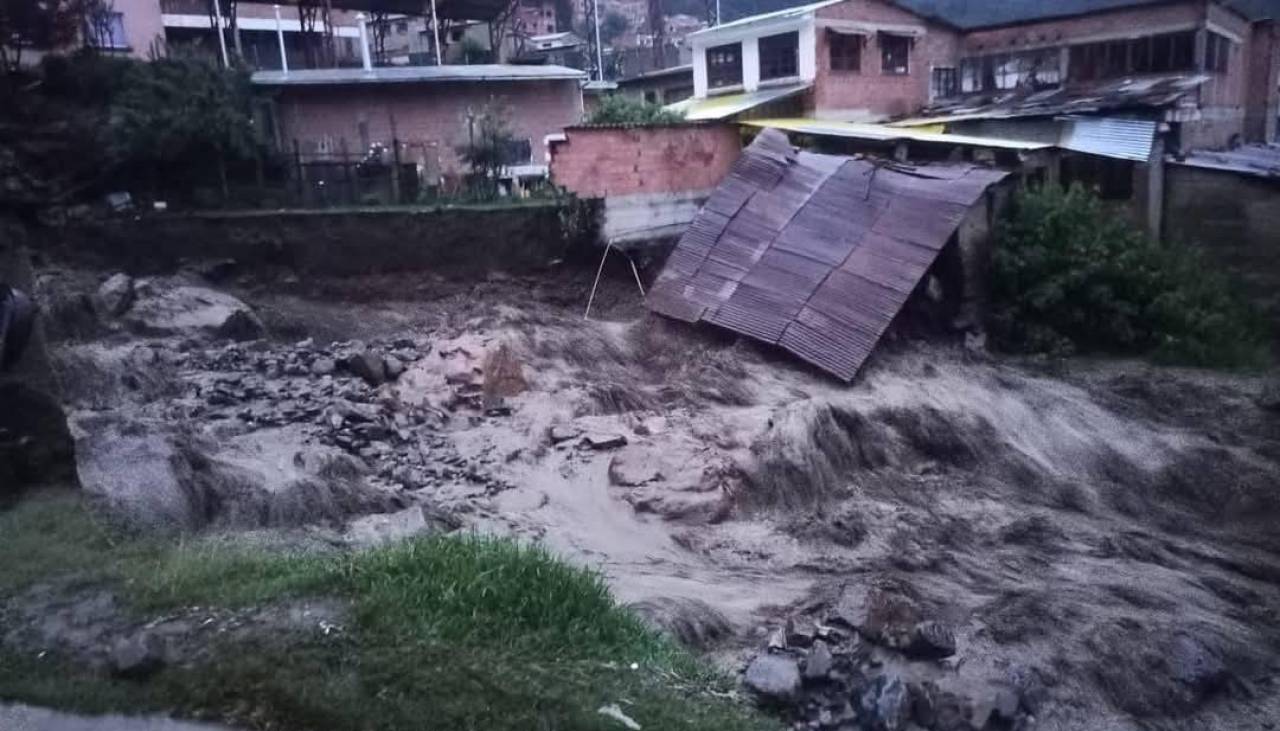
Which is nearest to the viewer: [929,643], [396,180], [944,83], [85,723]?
[85,723]

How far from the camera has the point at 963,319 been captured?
50.7 ft

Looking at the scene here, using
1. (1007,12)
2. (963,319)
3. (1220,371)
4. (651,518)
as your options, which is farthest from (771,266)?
(1007,12)

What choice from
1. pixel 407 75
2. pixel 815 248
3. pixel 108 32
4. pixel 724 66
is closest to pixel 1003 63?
Result: pixel 724 66

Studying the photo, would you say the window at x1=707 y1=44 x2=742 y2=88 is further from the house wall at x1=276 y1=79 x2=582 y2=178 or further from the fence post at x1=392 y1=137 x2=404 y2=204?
the fence post at x1=392 y1=137 x2=404 y2=204

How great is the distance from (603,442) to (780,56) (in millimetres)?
15095

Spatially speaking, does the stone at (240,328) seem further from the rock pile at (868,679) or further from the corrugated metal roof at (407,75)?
the rock pile at (868,679)

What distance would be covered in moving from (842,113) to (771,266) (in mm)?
10595

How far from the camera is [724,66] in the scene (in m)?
25.5

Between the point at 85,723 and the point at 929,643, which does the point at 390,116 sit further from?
the point at 85,723

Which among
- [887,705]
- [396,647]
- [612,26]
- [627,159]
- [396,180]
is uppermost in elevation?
[612,26]

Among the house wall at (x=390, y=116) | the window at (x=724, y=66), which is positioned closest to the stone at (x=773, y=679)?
the house wall at (x=390, y=116)

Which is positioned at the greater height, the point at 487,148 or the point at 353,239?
the point at 487,148

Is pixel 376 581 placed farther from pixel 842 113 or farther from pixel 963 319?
pixel 842 113

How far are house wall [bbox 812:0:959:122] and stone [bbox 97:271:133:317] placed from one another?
14.7m
